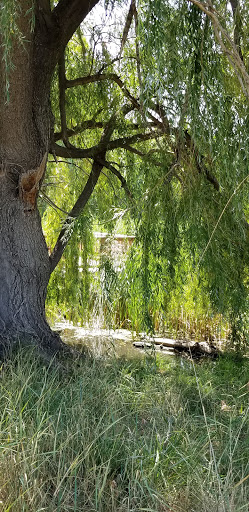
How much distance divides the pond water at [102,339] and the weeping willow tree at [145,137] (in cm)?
125

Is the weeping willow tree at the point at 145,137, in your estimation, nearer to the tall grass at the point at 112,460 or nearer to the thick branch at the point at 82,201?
the thick branch at the point at 82,201

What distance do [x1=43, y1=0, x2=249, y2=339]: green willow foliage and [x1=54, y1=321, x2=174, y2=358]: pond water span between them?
1.05ft

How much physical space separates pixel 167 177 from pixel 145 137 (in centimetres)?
59

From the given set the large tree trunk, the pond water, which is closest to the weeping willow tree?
the large tree trunk

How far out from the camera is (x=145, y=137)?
3668 millimetres

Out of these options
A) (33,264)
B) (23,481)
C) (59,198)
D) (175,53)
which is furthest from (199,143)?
(59,198)

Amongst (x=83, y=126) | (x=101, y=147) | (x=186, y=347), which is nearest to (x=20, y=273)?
(x=101, y=147)

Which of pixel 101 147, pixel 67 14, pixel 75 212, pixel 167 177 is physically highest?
pixel 67 14

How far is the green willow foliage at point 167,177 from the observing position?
244 cm

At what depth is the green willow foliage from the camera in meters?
2.44

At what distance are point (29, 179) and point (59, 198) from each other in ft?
5.88

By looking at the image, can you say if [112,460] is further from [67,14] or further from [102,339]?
[102,339]

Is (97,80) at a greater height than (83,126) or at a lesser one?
greater

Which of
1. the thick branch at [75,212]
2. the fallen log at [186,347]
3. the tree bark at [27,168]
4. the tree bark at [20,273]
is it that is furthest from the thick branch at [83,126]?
the fallen log at [186,347]
